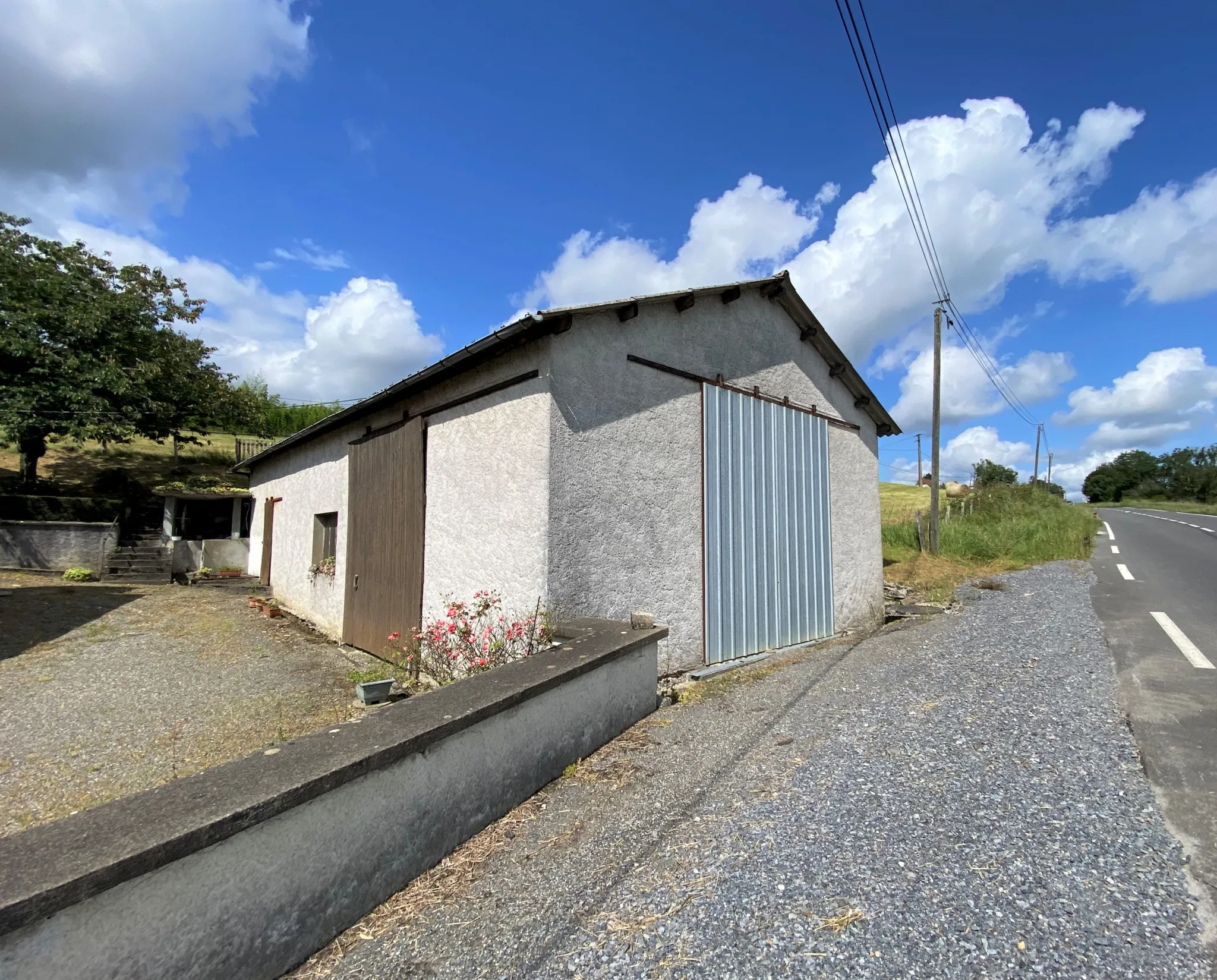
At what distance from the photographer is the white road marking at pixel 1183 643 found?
575 cm

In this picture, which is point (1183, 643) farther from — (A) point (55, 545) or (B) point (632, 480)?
(A) point (55, 545)

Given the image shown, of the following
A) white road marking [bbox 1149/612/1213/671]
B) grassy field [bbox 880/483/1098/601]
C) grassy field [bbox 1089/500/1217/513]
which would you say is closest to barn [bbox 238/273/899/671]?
white road marking [bbox 1149/612/1213/671]

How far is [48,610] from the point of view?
11.4 metres

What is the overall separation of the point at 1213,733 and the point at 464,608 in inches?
235

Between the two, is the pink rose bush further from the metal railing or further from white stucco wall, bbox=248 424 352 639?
Answer: the metal railing

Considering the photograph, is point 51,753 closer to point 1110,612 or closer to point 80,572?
point 1110,612

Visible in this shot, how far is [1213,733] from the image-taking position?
161 inches

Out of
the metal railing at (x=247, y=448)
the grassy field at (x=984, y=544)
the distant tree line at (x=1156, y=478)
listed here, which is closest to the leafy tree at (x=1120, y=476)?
the distant tree line at (x=1156, y=478)

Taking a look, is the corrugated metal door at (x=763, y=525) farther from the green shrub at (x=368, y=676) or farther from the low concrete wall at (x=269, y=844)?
the green shrub at (x=368, y=676)

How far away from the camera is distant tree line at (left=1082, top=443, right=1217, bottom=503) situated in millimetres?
67312

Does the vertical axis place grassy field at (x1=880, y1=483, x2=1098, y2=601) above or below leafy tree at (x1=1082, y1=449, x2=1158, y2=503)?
below

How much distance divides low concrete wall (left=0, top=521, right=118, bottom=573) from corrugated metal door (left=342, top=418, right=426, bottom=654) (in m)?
12.6

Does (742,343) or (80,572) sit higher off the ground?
(742,343)

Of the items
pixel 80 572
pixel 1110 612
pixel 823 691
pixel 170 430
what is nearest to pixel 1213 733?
pixel 823 691
